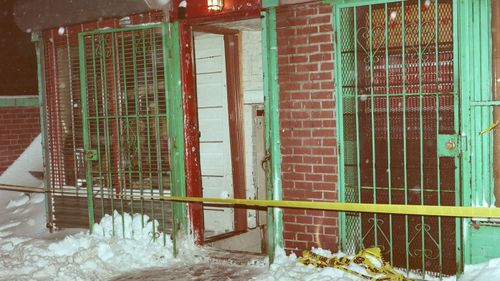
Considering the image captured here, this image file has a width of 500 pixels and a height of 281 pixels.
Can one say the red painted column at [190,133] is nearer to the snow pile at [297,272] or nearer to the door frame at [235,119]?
the door frame at [235,119]

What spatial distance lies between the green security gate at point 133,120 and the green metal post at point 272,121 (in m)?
1.32

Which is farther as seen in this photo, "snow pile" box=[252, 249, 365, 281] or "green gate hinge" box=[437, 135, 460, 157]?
"snow pile" box=[252, 249, 365, 281]

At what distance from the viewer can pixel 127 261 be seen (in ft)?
22.5

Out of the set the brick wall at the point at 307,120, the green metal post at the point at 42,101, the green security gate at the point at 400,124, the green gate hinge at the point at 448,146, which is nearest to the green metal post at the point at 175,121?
the brick wall at the point at 307,120

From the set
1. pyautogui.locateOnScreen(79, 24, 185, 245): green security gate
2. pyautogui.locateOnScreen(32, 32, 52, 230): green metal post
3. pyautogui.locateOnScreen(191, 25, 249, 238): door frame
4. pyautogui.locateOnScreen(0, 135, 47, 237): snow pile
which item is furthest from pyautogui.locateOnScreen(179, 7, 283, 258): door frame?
pyautogui.locateOnScreen(0, 135, 47, 237): snow pile

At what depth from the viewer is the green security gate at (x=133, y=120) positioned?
727 centimetres

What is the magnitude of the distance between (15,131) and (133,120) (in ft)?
17.1

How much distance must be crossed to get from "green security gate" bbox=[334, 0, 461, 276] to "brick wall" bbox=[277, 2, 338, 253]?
14 centimetres

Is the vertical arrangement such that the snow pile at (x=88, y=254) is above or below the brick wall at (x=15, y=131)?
below

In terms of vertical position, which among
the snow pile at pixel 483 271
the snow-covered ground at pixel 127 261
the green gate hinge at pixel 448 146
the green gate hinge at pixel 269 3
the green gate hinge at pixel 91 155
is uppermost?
the green gate hinge at pixel 269 3

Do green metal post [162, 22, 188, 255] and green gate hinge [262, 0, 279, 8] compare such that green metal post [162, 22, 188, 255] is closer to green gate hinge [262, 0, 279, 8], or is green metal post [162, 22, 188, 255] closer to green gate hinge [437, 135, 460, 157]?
green gate hinge [262, 0, 279, 8]

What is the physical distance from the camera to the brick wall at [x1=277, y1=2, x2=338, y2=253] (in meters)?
6.10

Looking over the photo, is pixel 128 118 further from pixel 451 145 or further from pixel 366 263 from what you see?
pixel 451 145

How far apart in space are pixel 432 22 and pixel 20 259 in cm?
552
